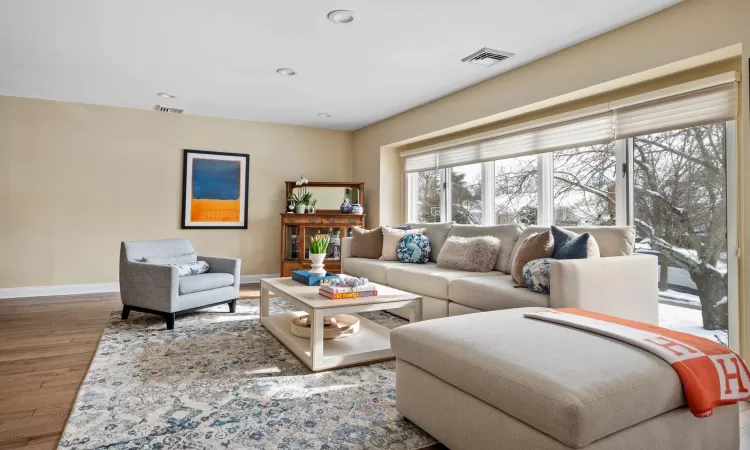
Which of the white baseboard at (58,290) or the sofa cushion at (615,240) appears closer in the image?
the sofa cushion at (615,240)

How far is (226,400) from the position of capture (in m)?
2.24

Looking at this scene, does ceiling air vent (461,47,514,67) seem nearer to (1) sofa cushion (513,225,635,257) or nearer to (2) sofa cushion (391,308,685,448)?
(1) sofa cushion (513,225,635,257)

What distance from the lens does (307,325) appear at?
10.3ft

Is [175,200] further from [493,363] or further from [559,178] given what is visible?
[493,363]

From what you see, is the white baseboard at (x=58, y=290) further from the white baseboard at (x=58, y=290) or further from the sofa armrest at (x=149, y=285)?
the sofa armrest at (x=149, y=285)

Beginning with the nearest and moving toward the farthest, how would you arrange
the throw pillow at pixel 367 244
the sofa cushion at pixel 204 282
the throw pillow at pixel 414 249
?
the sofa cushion at pixel 204 282 → the throw pillow at pixel 414 249 → the throw pillow at pixel 367 244

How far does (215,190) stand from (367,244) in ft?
8.07

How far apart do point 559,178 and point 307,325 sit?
8.79ft

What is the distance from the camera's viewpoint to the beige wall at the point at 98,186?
5047 mm

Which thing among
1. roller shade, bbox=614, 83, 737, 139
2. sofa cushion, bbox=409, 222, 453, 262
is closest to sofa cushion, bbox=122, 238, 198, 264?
sofa cushion, bbox=409, 222, 453, 262

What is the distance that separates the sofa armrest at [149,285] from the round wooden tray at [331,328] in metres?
1.17

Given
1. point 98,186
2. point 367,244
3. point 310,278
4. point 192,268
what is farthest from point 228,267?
point 98,186

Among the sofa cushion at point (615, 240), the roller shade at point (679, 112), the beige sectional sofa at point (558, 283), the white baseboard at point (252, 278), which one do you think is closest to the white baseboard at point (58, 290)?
the white baseboard at point (252, 278)

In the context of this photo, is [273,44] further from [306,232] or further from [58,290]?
[58,290]
